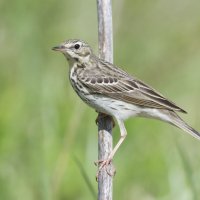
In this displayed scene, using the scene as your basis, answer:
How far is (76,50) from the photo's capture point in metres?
8.48

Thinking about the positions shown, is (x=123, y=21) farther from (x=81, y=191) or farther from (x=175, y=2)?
(x=81, y=191)

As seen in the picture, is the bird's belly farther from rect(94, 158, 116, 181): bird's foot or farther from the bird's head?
rect(94, 158, 116, 181): bird's foot

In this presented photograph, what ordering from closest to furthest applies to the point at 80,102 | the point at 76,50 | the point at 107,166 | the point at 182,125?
the point at 107,166, the point at 182,125, the point at 76,50, the point at 80,102

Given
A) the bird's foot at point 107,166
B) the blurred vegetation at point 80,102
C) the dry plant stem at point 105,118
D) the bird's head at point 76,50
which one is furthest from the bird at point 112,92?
the bird's foot at point 107,166

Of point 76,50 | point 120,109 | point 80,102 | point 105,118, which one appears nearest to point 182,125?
point 120,109

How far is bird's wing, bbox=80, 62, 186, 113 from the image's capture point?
841cm

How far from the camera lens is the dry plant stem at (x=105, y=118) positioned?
760 cm

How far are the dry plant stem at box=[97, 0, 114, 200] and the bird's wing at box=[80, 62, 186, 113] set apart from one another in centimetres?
26

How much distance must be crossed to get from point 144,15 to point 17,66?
6.96ft

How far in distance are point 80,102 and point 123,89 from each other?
0.75m

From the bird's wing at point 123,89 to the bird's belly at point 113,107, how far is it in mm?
45

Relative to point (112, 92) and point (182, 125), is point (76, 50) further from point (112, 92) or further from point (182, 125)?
point (182, 125)

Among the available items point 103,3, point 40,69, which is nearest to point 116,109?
point 103,3

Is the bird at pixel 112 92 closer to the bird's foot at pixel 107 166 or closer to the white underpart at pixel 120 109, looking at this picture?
the white underpart at pixel 120 109
